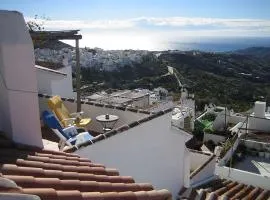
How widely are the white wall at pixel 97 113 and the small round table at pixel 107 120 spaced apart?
0.35 m

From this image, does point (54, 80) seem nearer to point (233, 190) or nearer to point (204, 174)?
point (204, 174)

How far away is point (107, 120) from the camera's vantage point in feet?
27.4

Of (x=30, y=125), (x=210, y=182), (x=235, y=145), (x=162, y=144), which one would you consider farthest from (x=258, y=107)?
(x=30, y=125)

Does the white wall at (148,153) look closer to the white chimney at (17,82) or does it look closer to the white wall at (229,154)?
the white chimney at (17,82)

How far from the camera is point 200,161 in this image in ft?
39.6

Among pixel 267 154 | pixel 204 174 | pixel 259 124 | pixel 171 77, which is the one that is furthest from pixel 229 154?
pixel 171 77

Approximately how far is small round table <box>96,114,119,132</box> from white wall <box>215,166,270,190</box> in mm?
5507

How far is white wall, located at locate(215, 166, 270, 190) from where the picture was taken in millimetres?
11609

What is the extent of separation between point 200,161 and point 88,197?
8.98 m

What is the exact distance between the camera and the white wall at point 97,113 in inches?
347

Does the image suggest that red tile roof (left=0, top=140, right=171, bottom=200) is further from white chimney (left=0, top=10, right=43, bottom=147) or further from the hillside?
the hillside

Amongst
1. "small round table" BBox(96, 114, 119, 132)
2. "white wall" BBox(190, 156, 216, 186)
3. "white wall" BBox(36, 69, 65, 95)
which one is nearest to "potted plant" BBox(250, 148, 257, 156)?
"white wall" BBox(190, 156, 216, 186)

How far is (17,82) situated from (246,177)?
908 cm

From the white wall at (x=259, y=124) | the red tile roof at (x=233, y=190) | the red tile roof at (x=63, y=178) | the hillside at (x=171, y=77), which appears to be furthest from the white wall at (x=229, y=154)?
the hillside at (x=171, y=77)
